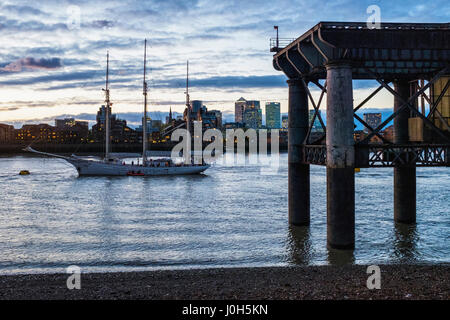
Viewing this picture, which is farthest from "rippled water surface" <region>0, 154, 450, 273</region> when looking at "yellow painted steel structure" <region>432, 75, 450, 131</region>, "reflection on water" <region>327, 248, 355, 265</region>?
"yellow painted steel structure" <region>432, 75, 450, 131</region>

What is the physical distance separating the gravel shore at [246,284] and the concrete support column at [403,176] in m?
9.20

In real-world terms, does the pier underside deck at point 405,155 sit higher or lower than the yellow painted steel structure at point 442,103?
lower

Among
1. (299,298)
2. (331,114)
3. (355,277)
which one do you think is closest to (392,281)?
(355,277)

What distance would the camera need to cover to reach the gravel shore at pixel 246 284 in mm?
12602

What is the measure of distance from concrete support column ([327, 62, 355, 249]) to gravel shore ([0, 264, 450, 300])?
10.8 ft

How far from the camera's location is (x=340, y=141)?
62.4 ft

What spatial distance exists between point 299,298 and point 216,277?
4.60 metres

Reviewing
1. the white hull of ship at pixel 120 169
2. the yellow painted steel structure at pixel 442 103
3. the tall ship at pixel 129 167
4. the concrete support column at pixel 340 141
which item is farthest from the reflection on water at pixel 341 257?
the white hull of ship at pixel 120 169

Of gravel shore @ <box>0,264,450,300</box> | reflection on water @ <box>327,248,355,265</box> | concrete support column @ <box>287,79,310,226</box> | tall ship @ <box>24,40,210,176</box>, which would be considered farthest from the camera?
tall ship @ <box>24,40,210,176</box>

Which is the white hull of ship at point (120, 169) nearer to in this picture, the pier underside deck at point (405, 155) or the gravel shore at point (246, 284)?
the pier underside deck at point (405, 155)

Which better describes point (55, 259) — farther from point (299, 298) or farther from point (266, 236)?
point (299, 298)

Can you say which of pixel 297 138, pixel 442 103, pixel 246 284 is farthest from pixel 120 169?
pixel 246 284

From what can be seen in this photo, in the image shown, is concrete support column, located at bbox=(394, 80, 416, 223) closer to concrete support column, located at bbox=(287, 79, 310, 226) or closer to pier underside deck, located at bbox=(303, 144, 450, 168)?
pier underside deck, located at bbox=(303, 144, 450, 168)

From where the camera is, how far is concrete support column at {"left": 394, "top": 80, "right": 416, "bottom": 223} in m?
25.4
